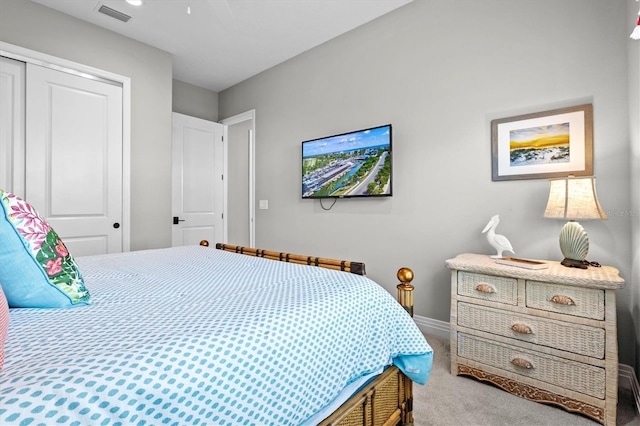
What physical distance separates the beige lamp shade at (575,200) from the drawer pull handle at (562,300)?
1.42 ft

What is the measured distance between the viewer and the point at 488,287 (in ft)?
6.08

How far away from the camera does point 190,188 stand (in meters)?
4.18

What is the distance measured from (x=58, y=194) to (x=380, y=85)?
122 inches

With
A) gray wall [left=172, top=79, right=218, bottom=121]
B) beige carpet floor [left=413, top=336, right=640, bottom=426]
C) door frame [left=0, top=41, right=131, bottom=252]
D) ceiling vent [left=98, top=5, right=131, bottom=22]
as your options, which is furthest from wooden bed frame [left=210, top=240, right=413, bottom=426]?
gray wall [left=172, top=79, right=218, bottom=121]

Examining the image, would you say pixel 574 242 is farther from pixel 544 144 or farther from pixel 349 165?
pixel 349 165

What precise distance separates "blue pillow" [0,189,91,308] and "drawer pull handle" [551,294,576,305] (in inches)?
82.8

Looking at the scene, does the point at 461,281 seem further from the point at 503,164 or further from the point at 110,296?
the point at 110,296

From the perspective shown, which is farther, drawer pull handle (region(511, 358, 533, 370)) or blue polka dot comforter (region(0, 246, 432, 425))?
drawer pull handle (region(511, 358, 533, 370))

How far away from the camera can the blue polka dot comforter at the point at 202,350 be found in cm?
56

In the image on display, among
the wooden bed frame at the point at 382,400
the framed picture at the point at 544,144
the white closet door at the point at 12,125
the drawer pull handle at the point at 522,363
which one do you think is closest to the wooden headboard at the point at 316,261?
the wooden bed frame at the point at 382,400

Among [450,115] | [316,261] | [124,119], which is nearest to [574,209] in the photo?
[450,115]

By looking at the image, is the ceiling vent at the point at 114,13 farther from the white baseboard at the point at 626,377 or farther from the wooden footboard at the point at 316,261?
the white baseboard at the point at 626,377

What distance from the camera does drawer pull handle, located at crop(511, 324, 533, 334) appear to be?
1719mm

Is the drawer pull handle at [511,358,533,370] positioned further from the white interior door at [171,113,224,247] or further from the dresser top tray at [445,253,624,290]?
the white interior door at [171,113,224,247]
